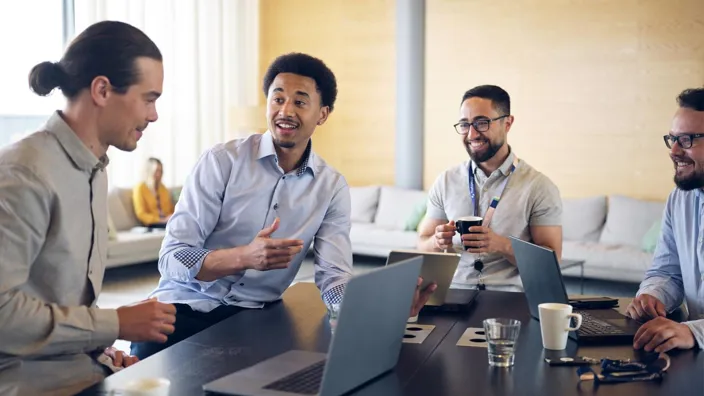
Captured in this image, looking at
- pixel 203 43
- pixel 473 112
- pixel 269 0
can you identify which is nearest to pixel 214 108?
pixel 203 43

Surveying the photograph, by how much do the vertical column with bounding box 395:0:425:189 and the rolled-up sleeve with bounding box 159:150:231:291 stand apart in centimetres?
593

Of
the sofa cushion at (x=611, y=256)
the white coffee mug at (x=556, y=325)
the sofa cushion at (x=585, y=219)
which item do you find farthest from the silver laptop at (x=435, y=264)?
the sofa cushion at (x=585, y=219)

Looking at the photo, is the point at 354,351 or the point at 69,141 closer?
the point at 354,351

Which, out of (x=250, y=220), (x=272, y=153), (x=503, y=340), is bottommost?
(x=503, y=340)

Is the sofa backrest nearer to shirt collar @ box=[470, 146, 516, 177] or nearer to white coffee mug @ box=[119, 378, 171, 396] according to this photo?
shirt collar @ box=[470, 146, 516, 177]

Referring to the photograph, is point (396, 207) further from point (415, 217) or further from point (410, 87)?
point (410, 87)

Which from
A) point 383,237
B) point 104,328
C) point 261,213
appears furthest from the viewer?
point 383,237

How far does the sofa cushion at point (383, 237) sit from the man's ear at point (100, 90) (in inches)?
225

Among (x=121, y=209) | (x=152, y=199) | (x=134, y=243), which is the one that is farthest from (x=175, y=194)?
(x=134, y=243)

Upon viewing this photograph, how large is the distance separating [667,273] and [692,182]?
36cm

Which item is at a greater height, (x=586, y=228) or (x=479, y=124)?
(x=479, y=124)

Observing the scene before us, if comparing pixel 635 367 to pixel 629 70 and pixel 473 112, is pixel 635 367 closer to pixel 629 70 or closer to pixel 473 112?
pixel 473 112

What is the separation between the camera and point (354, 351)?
183 centimetres

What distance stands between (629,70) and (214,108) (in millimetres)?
4443
